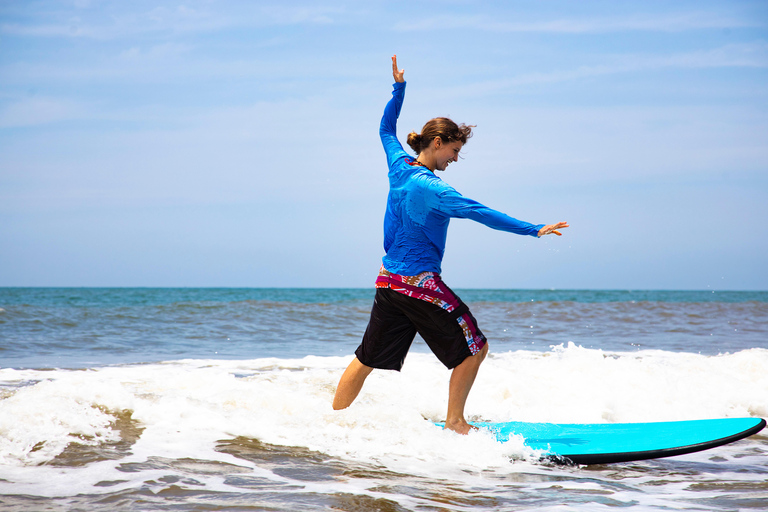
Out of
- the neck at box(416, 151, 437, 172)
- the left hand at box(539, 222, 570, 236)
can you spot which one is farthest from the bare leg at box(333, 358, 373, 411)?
the left hand at box(539, 222, 570, 236)

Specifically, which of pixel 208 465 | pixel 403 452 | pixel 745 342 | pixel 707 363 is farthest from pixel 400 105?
pixel 745 342

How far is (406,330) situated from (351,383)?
1.53ft

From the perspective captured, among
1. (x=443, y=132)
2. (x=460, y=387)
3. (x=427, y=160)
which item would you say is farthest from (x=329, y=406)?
(x=443, y=132)

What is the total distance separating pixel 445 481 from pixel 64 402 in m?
2.46

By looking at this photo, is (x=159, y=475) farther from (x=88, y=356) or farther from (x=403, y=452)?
(x=88, y=356)

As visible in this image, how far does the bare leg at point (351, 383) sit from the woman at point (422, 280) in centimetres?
2

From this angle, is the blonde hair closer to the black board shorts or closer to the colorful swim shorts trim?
the colorful swim shorts trim

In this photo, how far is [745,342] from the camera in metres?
9.30

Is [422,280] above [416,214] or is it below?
below

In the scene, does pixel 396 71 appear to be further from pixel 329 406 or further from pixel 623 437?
pixel 623 437

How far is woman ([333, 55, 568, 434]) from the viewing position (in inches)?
119

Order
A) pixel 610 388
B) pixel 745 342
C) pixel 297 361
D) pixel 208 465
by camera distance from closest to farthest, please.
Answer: pixel 208 465, pixel 610 388, pixel 297 361, pixel 745 342

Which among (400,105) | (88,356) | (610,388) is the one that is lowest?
(88,356)

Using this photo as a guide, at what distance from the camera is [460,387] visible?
317cm
